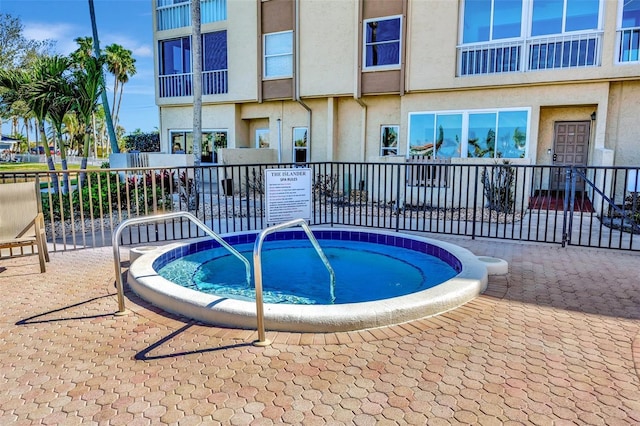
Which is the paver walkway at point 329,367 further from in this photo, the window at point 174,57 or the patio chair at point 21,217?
the window at point 174,57

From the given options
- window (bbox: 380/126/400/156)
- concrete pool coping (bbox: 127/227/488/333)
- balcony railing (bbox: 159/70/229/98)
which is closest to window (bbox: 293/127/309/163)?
window (bbox: 380/126/400/156)

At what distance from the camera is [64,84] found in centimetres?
1386

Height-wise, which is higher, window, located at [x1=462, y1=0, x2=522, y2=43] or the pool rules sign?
window, located at [x1=462, y1=0, x2=522, y2=43]

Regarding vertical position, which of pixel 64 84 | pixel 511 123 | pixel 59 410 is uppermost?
pixel 64 84

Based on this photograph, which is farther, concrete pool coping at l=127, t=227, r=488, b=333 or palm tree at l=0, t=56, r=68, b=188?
palm tree at l=0, t=56, r=68, b=188

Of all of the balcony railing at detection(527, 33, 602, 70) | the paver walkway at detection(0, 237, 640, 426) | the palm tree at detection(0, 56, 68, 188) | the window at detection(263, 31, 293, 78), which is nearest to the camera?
the paver walkway at detection(0, 237, 640, 426)

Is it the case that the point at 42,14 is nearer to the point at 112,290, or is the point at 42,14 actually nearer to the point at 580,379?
the point at 112,290

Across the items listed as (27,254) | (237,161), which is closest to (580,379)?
(27,254)

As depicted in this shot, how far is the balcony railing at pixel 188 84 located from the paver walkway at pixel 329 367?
48.9 ft

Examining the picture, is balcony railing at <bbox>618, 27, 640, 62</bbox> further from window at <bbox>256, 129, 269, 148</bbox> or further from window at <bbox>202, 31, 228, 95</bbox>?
window at <bbox>202, 31, 228, 95</bbox>

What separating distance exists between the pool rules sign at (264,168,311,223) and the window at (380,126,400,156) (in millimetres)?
8339

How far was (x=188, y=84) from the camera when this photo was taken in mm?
19125

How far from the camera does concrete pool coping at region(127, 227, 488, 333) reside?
3.97m

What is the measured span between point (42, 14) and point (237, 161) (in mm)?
31153
